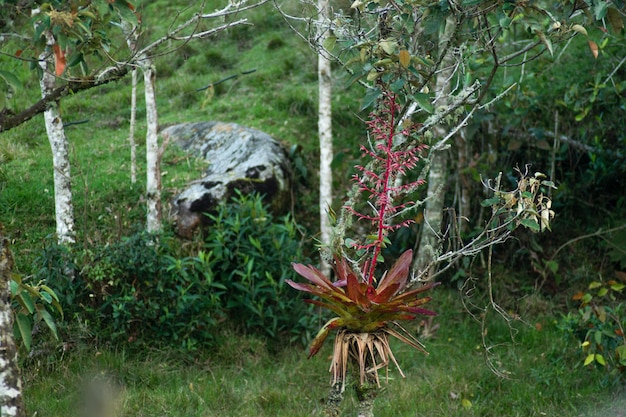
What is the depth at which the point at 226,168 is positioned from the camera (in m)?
7.29

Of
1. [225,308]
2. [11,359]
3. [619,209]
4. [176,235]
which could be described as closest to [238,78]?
[176,235]

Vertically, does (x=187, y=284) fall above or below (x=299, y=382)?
above

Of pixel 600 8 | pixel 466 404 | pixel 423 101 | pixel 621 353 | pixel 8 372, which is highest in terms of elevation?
pixel 600 8

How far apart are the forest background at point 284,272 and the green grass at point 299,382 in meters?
0.02

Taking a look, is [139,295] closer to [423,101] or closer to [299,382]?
[299,382]

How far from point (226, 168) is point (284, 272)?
1579 mm

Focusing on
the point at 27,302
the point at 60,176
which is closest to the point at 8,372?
the point at 27,302

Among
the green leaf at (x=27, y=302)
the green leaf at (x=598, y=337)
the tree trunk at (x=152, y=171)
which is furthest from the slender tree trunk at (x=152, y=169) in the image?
the green leaf at (x=598, y=337)

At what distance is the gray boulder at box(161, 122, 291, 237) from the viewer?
267 inches

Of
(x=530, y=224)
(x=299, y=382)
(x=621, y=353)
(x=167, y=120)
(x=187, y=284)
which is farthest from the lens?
(x=167, y=120)

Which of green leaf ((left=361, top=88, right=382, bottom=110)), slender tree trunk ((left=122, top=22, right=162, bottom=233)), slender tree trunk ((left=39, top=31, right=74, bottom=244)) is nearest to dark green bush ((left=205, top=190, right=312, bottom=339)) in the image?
slender tree trunk ((left=122, top=22, right=162, bottom=233))

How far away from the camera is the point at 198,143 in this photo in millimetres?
7910

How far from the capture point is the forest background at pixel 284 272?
5555 millimetres

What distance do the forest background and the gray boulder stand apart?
0.69ft
